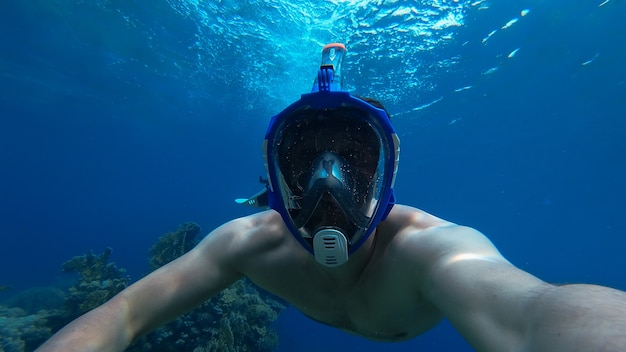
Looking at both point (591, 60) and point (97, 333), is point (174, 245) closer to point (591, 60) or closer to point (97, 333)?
point (97, 333)

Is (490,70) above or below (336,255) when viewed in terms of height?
above

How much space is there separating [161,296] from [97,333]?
42 cm

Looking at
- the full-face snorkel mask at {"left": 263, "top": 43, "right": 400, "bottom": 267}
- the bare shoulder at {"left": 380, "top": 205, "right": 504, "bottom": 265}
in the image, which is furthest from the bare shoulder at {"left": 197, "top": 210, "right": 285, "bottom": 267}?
the bare shoulder at {"left": 380, "top": 205, "right": 504, "bottom": 265}

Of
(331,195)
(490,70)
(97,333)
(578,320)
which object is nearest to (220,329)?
(97,333)

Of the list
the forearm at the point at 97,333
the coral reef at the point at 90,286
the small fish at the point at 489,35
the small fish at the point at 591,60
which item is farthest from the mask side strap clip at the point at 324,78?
the small fish at the point at 591,60

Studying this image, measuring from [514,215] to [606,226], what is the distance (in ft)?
45.5

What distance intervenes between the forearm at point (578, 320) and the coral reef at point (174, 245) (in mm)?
12028

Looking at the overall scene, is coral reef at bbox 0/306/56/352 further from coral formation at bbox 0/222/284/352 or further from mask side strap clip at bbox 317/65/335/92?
Answer: mask side strap clip at bbox 317/65/335/92

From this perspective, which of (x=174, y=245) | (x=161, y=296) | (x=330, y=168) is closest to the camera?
(x=161, y=296)

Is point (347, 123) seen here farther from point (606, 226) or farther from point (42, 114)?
point (606, 226)

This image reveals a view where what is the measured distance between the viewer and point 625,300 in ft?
3.59

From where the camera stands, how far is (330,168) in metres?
2.41

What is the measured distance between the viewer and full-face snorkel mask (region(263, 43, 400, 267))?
7.48 feet

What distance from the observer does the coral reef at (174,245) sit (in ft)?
38.9
